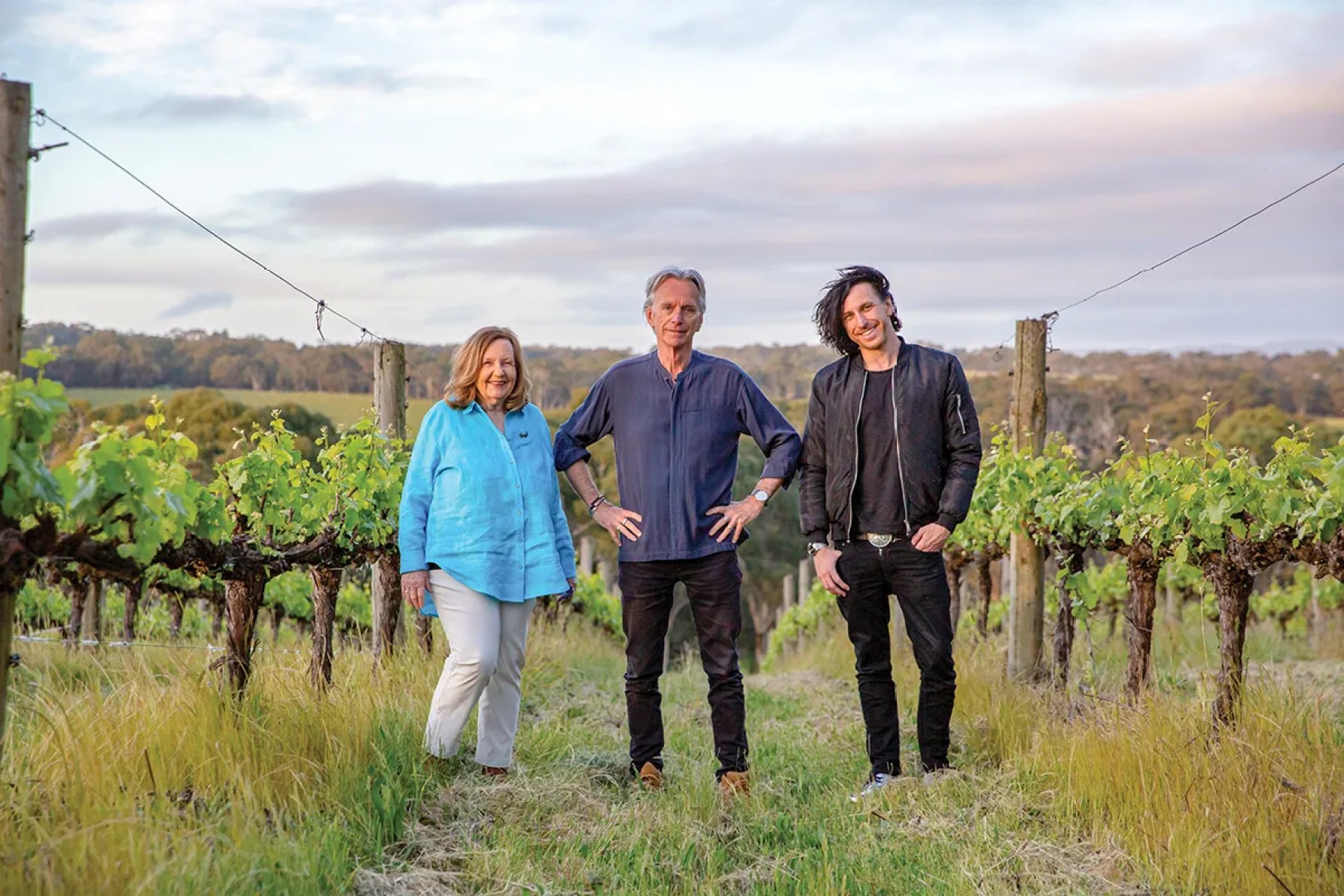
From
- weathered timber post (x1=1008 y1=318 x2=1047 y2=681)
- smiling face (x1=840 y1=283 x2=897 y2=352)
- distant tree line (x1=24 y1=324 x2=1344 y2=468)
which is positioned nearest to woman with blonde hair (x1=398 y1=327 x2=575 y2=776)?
smiling face (x1=840 y1=283 x2=897 y2=352)

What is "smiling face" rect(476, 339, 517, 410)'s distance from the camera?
5.04m

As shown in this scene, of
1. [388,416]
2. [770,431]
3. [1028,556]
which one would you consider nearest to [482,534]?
[770,431]

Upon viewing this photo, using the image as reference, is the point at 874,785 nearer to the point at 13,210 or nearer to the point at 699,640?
the point at 699,640

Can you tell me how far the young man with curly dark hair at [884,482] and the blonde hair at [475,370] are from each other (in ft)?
4.00

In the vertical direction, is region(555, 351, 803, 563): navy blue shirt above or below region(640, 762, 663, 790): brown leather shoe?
above

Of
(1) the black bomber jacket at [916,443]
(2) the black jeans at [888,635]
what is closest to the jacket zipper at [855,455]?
(1) the black bomber jacket at [916,443]

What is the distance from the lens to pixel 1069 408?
52.6m

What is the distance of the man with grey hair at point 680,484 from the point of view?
17.1 feet

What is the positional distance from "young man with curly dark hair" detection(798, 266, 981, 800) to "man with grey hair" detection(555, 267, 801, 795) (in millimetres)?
234

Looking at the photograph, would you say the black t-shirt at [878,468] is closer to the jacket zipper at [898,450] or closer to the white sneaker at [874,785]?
the jacket zipper at [898,450]

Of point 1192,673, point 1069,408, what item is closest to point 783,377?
point 1069,408

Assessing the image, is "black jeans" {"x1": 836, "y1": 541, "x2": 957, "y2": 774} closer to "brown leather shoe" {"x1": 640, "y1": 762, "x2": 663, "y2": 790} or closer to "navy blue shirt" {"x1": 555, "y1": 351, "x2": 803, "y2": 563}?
"navy blue shirt" {"x1": 555, "y1": 351, "x2": 803, "y2": 563}

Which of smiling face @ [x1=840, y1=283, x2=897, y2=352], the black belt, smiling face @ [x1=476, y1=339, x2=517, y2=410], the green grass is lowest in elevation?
the black belt

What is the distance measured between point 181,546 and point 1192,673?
6.39 meters
